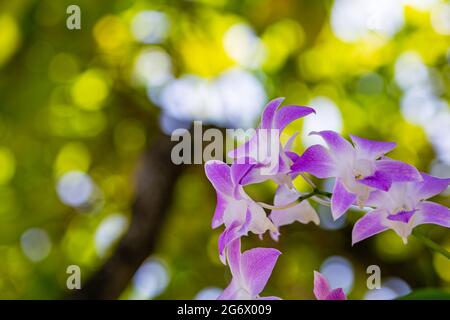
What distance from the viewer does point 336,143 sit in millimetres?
421

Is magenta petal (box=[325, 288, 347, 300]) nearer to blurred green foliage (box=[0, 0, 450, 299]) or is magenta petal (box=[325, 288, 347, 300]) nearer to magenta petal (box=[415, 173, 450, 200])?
magenta petal (box=[415, 173, 450, 200])

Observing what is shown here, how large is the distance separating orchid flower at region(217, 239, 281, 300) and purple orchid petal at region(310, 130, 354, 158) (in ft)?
0.24

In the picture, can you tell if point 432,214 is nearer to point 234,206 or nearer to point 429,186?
point 429,186

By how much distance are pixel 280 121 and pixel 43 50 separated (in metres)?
1.36

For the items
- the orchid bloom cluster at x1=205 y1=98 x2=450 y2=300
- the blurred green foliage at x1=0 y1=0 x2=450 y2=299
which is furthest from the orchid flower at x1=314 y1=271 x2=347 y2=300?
the blurred green foliage at x1=0 y1=0 x2=450 y2=299

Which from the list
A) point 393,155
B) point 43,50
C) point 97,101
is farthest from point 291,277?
point 43,50

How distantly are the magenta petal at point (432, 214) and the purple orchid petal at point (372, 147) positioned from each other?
0.14 ft

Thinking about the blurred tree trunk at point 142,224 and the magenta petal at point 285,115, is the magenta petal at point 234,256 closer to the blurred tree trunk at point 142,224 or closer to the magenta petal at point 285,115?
the magenta petal at point 285,115

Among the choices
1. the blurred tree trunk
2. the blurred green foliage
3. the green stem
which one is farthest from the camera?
the blurred green foliage

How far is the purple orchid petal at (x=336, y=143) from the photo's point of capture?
0.42 metres

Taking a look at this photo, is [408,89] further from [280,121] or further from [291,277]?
[280,121]

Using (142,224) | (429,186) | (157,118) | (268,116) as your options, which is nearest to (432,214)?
(429,186)

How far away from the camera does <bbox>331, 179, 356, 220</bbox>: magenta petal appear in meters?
0.41
